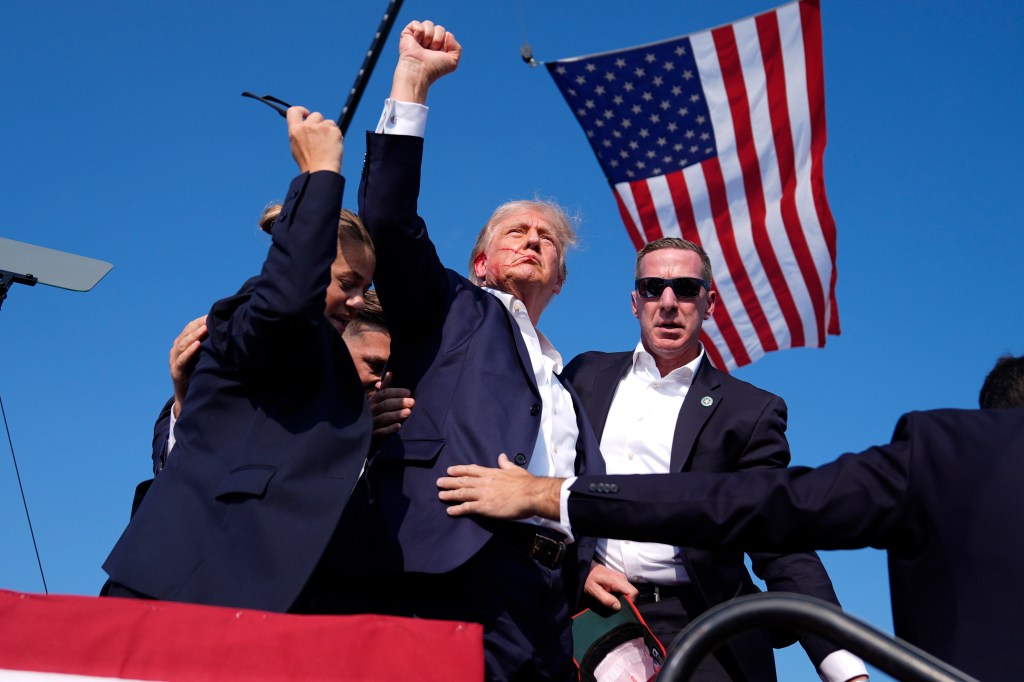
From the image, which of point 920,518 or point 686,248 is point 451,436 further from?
point 686,248

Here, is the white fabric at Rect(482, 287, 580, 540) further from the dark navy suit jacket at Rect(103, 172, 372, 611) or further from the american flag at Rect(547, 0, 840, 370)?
the american flag at Rect(547, 0, 840, 370)

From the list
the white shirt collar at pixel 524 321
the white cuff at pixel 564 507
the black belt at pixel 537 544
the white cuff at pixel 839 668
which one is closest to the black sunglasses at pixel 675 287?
the white shirt collar at pixel 524 321

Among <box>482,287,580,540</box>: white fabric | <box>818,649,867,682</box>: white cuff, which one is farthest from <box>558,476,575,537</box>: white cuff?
<box>818,649,867,682</box>: white cuff

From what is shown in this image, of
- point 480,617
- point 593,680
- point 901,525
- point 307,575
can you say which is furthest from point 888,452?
point 593,680

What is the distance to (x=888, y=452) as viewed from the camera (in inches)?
99.0

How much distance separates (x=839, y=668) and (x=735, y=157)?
5.37 m

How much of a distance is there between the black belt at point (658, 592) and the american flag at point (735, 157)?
15.8ft

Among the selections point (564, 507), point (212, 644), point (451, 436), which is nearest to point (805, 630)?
point (564, 507)

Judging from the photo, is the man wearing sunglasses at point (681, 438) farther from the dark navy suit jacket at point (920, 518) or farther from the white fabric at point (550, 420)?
the dark navy suit jacket at point (920, 518)

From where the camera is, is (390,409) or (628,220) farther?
(628,220)

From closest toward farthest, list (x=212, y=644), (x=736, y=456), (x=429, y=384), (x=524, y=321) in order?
(x=212, y=644) → (x=429, y=384) → (x=524, y=321) → (x=736, y=456)

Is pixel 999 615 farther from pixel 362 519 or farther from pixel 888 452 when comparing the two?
pixel 362 519

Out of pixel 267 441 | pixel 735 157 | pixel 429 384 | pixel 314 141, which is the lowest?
pixel 267 441

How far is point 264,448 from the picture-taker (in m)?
2.75
